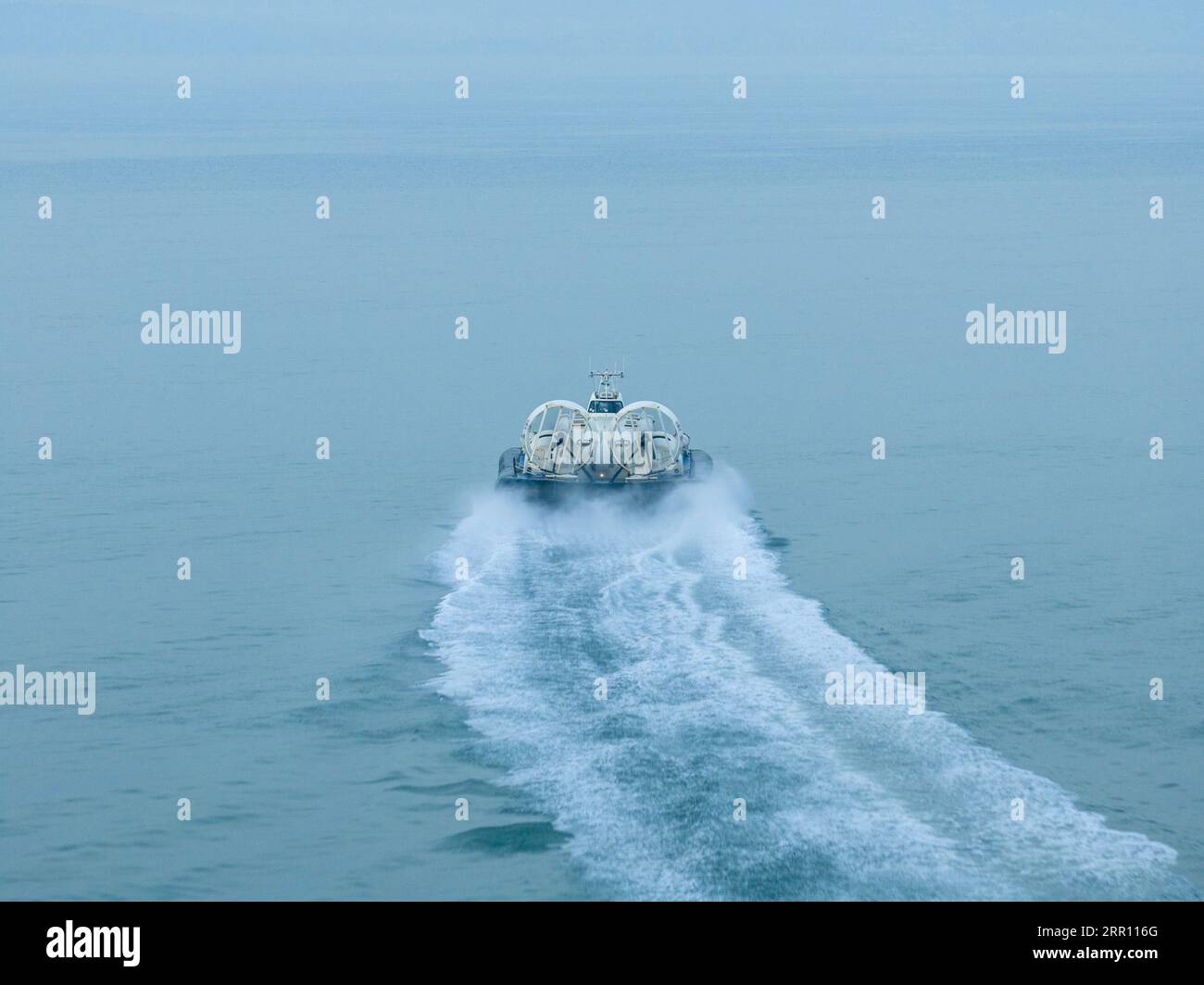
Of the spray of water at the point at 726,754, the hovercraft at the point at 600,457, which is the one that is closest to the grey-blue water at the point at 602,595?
the spray of water at the point at 726,754

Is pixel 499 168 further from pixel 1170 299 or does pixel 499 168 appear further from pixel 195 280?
pixel 1170 299

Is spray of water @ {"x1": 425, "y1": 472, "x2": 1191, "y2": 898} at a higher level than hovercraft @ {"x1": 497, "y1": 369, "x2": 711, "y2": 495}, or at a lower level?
lower

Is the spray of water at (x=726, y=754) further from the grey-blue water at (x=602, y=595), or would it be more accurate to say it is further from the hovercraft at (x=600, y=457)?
the hovercraft at (x=600, y=457)

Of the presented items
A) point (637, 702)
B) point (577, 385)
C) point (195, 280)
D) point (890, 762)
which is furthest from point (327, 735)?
point (195, 280)

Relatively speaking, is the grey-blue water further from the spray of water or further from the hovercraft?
the hovercraft

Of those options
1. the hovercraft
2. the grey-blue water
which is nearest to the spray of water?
the grey-blue water

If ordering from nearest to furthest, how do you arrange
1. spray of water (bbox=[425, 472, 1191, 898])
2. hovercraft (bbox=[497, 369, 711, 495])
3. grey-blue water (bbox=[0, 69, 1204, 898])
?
1. spray of water (bbox=[425, 472, 1191, 898])
2. grey-blue water (bbox=[0, 69, 1204, 898])
3. hovercraft (bbox=[497, 369, 711, 495])
